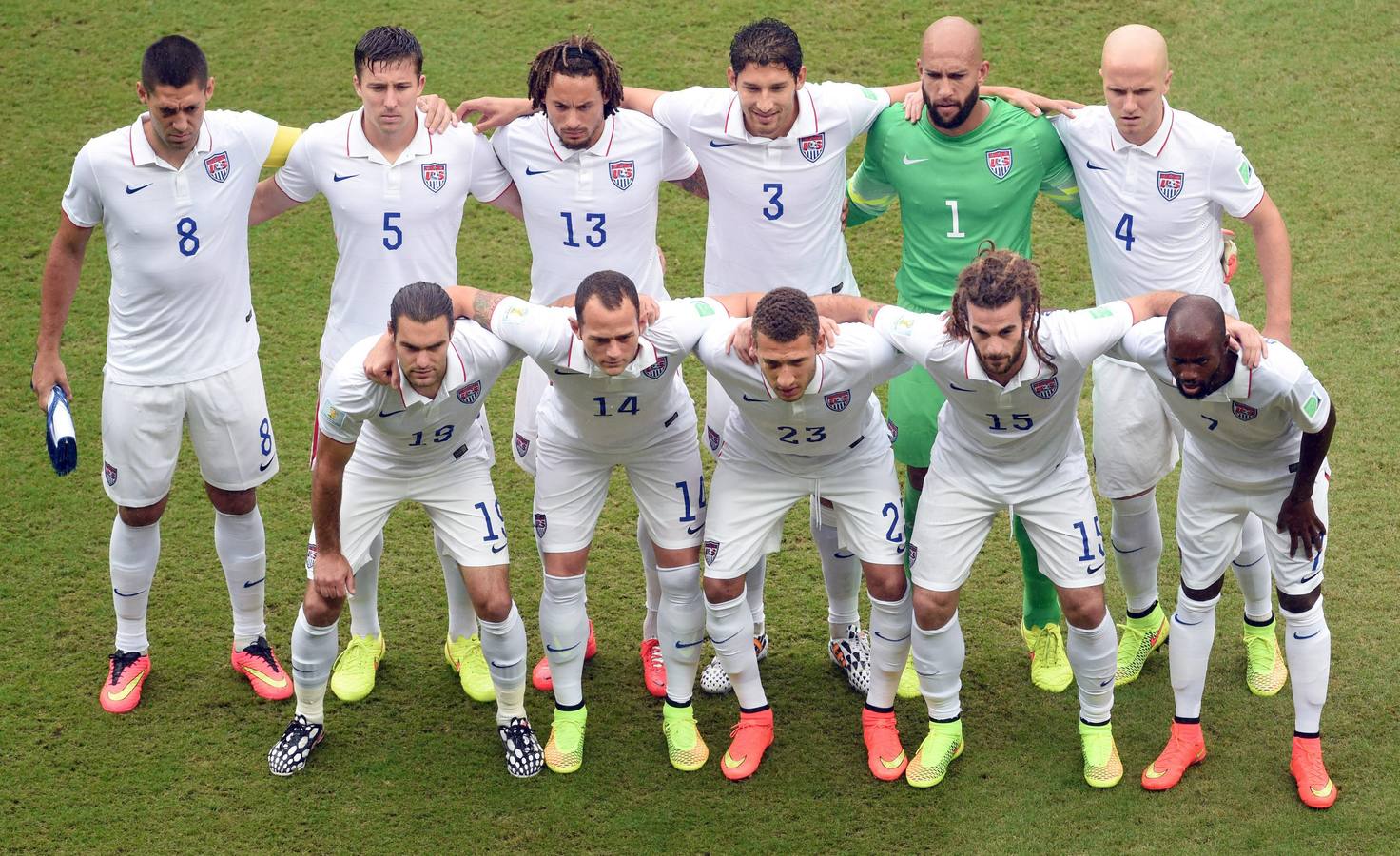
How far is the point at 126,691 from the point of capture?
791 centimetres

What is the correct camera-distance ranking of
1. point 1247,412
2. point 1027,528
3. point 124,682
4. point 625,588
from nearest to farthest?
point 1247,412 → point 1027,528 → point 124,682 → point 625,588

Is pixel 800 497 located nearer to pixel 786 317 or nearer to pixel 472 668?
pixel 786 317

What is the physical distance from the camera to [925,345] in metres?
6.74

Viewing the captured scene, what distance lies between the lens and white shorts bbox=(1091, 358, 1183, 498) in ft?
24.4

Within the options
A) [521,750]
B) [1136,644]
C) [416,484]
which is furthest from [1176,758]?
[416,484]

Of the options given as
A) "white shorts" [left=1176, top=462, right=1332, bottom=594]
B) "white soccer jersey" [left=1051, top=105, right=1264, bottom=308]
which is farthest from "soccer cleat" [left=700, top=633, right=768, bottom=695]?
"white soccer jersey" [left=1051, top=105, right=1264, bottom=308]

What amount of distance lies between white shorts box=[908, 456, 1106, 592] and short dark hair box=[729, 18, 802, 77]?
181cm

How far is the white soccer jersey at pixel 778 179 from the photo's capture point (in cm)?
752

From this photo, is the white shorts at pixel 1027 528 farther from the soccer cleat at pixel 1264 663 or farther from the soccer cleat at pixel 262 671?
the soccer cleat at pixel 262 671

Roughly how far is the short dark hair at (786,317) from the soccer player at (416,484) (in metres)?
1.07

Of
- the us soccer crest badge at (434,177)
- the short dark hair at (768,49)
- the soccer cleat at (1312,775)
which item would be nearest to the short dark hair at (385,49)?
A: the us soccer crest badge at (434,177)

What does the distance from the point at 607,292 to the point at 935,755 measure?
242 centimetres

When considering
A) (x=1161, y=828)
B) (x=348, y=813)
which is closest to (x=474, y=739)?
(x=348, y=813)

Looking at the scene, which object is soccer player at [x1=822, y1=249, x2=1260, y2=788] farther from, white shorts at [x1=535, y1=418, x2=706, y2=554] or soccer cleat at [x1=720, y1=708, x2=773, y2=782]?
white shorts at [x1=535, y1=418, x2=706, y2=554]
